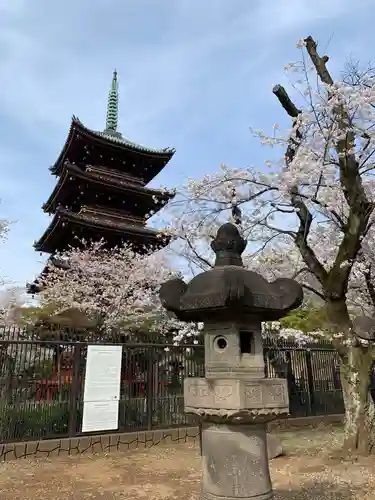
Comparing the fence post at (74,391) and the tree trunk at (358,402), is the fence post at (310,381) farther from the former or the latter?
the fence post at (74,391)

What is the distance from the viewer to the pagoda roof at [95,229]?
63.6 feet

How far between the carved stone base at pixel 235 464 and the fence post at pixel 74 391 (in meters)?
5.46

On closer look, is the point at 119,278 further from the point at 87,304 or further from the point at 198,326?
the point at 198,326

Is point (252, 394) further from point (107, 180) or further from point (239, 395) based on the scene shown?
point (107, 180)

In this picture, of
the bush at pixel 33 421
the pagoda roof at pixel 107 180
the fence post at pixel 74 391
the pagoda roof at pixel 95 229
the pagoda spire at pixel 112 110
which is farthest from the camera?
the pagoda spire at pixel 112 110

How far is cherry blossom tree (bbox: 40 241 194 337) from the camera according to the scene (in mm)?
17500

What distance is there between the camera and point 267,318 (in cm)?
498

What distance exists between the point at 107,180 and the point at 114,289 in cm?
645

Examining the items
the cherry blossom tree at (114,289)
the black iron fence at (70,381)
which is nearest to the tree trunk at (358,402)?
the black iron fence at (70,381)

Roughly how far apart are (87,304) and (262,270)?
25.0 ft

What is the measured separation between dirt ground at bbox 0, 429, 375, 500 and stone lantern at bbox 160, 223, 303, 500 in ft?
7.04

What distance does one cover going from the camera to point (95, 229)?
19.9 m

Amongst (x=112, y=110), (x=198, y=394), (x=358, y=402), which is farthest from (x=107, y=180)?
(x=198, y=394)

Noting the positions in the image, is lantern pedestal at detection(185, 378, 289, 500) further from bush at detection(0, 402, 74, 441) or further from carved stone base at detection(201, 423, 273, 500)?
bush at detection(0, 402, 74, 441)
